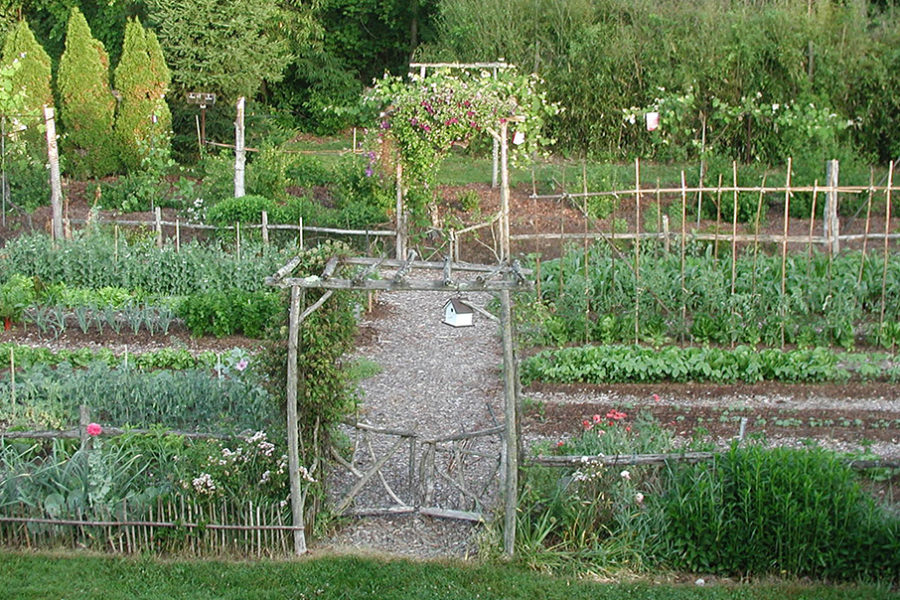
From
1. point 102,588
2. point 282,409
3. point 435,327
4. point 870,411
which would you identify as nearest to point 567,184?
point 435,327

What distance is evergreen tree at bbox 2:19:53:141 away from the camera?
680 inches

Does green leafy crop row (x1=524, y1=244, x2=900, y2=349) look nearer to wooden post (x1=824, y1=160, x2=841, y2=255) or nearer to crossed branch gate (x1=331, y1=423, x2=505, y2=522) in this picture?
wooden post (x1=824, y1=160, x2=841, y2=255)

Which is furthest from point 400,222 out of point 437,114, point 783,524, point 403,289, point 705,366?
point 783,524

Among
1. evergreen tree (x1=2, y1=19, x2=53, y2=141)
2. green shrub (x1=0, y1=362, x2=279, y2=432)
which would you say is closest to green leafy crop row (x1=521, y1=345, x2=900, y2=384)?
green shrub (x1=0, y1=362, x2=279, y2=432)

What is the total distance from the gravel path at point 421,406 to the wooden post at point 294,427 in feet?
0.77

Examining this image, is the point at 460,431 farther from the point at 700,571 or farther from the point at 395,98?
the point at 395,98

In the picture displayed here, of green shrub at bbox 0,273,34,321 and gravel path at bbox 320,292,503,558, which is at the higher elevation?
green shrub at bbox 0,273,34,321

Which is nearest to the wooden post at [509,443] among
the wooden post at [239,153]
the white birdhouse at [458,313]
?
the white birdhouse at [458,313]

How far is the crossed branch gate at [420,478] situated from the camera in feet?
23.9

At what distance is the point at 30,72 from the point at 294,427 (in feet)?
41.2

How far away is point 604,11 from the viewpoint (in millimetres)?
20516

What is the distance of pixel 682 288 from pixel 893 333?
200 centimetres

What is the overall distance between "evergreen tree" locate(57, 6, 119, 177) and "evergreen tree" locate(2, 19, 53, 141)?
1.05ft

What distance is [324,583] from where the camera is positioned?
6.47 metres
